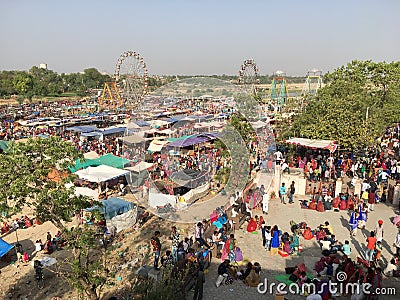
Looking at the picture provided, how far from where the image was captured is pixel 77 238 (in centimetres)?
641

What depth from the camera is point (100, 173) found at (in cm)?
1528

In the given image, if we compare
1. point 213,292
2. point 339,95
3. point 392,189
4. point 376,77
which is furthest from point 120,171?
point 376,77

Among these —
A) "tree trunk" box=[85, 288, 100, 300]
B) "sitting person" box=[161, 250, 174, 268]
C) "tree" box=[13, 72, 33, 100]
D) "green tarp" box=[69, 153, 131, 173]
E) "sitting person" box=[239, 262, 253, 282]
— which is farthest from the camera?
"tree" box=[13, 72, 33, 100]

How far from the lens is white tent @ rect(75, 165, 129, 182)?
14.9 meters

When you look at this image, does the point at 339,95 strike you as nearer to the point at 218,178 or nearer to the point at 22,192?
the point at 218,178

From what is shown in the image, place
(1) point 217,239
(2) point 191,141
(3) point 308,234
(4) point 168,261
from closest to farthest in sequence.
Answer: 1. (4) point 168,261
2. (1) point 217,239
3. (3) point 308,234
4. (2) point 191,141

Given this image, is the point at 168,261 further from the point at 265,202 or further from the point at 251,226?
the point at 265,202

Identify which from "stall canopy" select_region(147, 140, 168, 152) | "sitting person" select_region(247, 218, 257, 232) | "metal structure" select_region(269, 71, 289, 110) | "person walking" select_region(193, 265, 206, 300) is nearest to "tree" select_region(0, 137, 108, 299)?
"person walking" select_region(193, 265, 206, 300)

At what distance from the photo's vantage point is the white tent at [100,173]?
14901mm

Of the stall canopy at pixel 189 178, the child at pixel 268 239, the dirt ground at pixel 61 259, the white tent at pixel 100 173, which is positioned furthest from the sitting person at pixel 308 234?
the white tent at pixel 100 173

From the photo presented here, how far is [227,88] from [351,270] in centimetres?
661

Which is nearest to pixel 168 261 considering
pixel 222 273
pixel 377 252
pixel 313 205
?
pixel 222 273

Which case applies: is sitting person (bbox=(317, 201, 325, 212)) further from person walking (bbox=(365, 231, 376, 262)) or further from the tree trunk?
the tree trunk

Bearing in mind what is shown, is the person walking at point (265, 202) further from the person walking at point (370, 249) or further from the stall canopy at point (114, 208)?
the stall canopy at point (114, 208)
